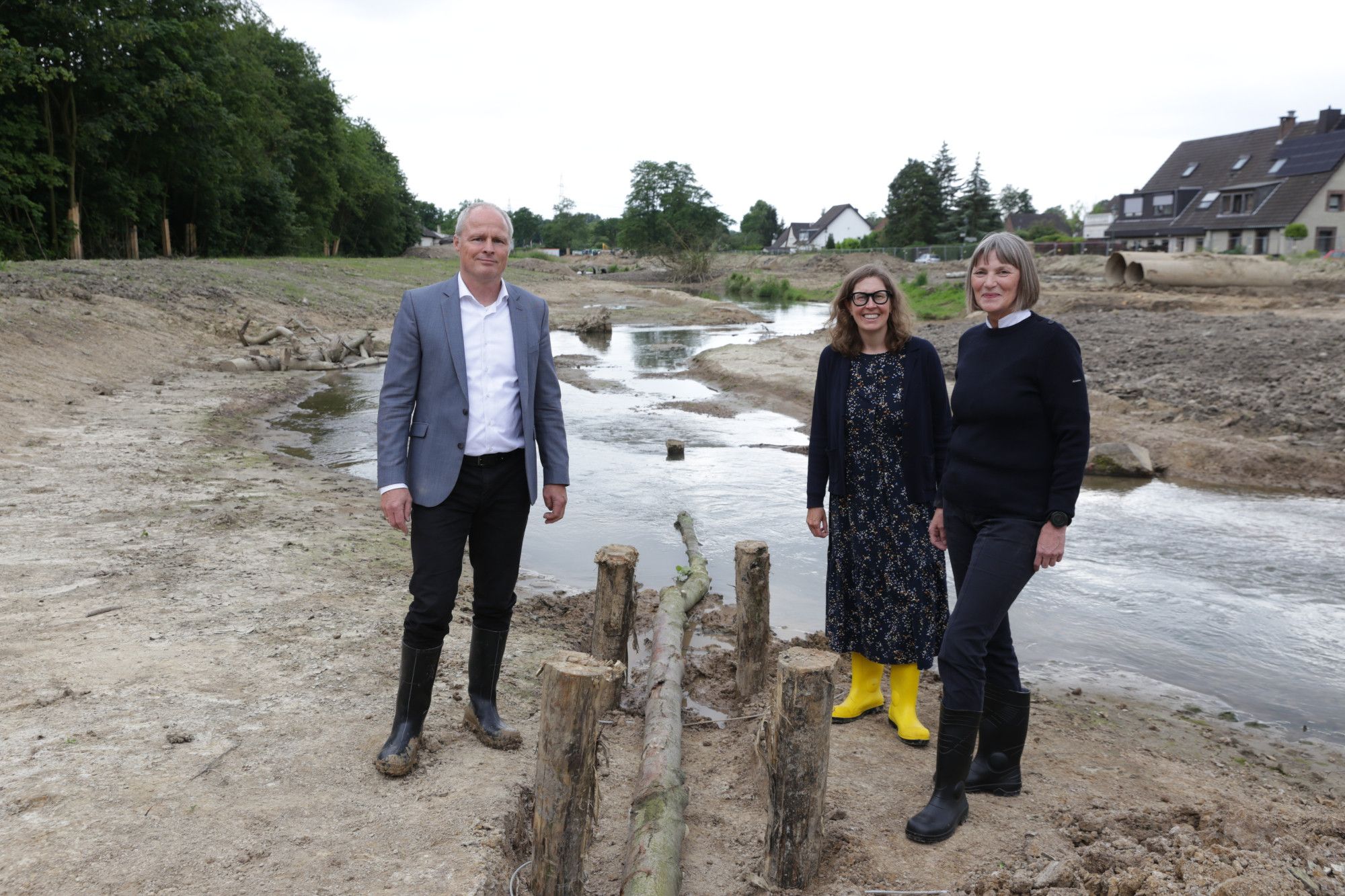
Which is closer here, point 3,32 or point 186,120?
point 3,32

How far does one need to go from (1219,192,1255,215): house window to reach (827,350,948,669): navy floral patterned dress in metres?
60.0

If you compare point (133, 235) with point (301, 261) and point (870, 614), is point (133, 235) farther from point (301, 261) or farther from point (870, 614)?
point (870, 614)

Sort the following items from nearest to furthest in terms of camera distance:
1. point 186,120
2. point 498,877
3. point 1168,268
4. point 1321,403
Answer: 1. point 498,877
2. point 1321,403
3. point 1168,268
4. point 186,120

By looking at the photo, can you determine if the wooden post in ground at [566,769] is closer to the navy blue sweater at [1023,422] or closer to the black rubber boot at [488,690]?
the black rubber boot at [488,690]

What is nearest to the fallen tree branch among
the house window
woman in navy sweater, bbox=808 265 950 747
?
woman in navy sweater, bbox=808 265 950 747

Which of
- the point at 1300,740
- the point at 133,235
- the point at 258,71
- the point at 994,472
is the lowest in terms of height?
the point at 1300,740

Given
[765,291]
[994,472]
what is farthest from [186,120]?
[994,472]

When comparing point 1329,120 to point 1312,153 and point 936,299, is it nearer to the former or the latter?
point 1312,153

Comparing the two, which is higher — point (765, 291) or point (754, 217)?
point (754, 217)

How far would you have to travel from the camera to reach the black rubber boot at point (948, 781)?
388 cm

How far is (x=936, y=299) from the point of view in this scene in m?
35.5

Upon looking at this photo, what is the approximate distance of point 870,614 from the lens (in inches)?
188

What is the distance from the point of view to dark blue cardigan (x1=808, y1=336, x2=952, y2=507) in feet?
15.0

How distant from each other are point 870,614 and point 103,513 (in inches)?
261
